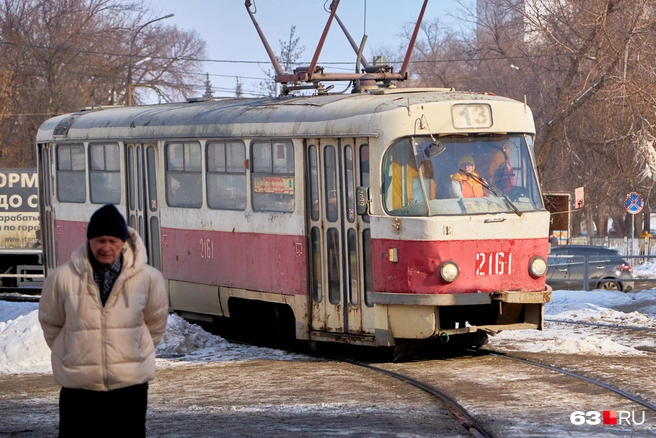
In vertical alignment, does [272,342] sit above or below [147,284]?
below

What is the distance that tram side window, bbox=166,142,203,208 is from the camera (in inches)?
542

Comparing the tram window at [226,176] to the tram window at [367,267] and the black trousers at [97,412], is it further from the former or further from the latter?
the black trousers at [97,412]

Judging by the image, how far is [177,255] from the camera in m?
14.2

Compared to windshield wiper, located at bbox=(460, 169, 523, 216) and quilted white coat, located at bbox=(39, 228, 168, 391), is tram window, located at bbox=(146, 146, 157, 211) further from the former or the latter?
quilted white coat, located at bbox=(39, 228, 168, 391)

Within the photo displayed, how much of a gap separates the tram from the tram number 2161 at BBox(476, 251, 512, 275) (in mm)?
14

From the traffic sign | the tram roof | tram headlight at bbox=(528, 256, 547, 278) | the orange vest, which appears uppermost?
the tram roof

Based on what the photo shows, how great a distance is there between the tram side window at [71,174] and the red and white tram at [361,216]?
94.8 inches

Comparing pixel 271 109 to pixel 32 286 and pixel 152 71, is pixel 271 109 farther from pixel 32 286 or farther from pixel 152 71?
pixel 152 71

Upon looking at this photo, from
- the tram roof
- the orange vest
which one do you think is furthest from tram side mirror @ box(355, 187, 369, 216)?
the orange vest

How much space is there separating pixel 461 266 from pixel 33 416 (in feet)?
14.1

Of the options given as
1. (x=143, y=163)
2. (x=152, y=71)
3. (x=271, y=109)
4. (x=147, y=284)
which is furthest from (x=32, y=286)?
(x=152, y=71)

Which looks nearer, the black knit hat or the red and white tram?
the black knit hat

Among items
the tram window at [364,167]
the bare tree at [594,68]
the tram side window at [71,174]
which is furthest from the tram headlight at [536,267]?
the bare tree at [594,68]

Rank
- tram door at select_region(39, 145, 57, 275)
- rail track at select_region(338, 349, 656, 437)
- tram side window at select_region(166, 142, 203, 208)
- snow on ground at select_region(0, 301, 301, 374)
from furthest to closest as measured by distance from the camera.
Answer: tram door at select_region(39, 145, 57, 275) < tram side window at select_region(166, 142, 203, 208) < snow on ground at select_region(0, 301, 301, 374) < rail track at select_region(338, 349, 656, 437)
